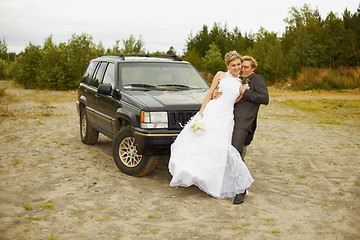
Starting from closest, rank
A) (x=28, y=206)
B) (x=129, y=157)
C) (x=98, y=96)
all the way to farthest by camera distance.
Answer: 1. (x=28, y=206)
2. (x=129, y=157)
3. (x=98, y=96)

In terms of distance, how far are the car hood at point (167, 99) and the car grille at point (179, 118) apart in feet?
0.26

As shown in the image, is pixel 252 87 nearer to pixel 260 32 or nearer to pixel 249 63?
pixel 249 63

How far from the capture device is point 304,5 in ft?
188

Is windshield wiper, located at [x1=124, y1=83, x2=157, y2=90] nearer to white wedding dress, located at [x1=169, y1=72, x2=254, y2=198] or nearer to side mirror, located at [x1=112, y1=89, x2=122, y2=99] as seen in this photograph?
side mirror, located at [x1=112, y1=89, x2=122, y2=99]

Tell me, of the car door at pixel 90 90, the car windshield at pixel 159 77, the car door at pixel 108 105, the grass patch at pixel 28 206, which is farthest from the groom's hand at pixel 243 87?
the car door at pixel 90 90

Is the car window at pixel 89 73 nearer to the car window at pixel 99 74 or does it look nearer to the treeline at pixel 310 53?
the car window at pixel 99 74

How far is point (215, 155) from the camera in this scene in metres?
5.45

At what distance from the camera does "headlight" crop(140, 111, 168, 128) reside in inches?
235

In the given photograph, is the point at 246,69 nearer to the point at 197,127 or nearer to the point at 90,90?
the point at 197,127

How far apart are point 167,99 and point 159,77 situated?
119 centimetres

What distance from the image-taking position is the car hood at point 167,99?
6.04 meters

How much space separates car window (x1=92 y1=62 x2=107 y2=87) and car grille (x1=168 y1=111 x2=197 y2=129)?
257 centimetres

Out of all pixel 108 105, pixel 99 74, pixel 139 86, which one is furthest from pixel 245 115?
pixel 99 74

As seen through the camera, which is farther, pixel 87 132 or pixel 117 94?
pixel 87 132
